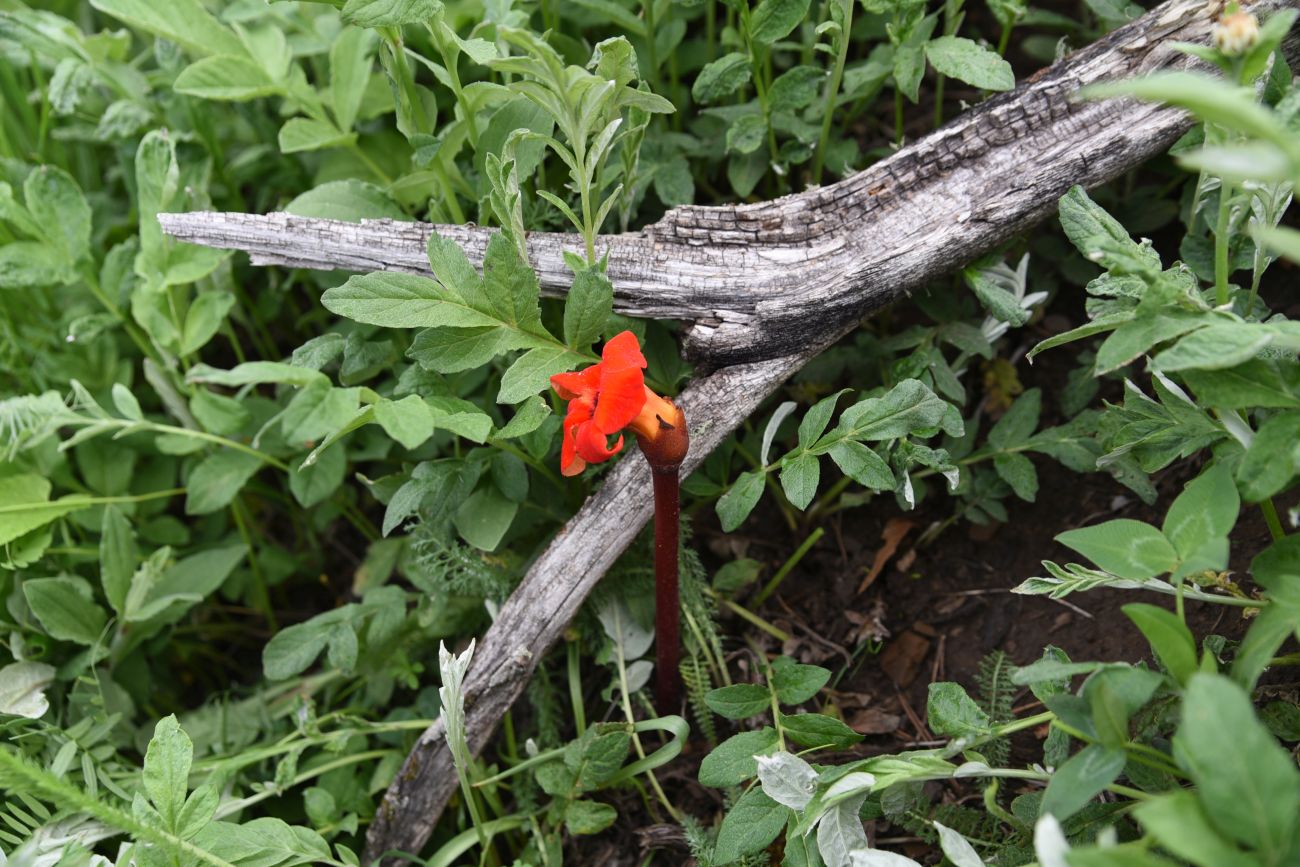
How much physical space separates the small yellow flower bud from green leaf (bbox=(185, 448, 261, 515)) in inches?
68.6

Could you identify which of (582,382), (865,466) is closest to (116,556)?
(582,382)

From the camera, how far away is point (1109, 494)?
1.85 meters

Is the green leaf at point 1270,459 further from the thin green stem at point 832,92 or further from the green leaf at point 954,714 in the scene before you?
the thin green stem at point 832,92

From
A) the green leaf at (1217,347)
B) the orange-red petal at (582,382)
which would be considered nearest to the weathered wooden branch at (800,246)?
the orange-red petal at (582,382)

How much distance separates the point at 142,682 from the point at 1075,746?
173 cm

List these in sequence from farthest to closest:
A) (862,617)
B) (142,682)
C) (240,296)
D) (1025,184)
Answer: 1. (240,296)
2. (142,682)
3. (862,617)
4. (1025,184)

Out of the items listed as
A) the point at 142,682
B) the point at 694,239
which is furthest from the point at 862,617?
the point at 142,682

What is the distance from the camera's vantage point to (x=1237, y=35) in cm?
107

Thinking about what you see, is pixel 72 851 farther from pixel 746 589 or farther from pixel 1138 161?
pixel 1138 161

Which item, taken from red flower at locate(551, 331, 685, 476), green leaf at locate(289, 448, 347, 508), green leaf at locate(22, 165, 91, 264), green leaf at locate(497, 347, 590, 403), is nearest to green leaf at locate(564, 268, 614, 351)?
green leaf at locate(497, 347, 590, 403)

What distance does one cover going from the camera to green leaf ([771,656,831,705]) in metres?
1.58

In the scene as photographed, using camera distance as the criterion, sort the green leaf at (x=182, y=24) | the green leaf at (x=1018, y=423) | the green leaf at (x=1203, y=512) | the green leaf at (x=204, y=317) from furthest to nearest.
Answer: the green leaf at (x=204, y=317) < the green leaf at (x=182, y=24) < the green leaf at (x=1018, y=423) < the green leaf at (x=1203, y=512)

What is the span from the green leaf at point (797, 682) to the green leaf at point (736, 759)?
82mm

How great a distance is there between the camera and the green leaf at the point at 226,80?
1.93m
